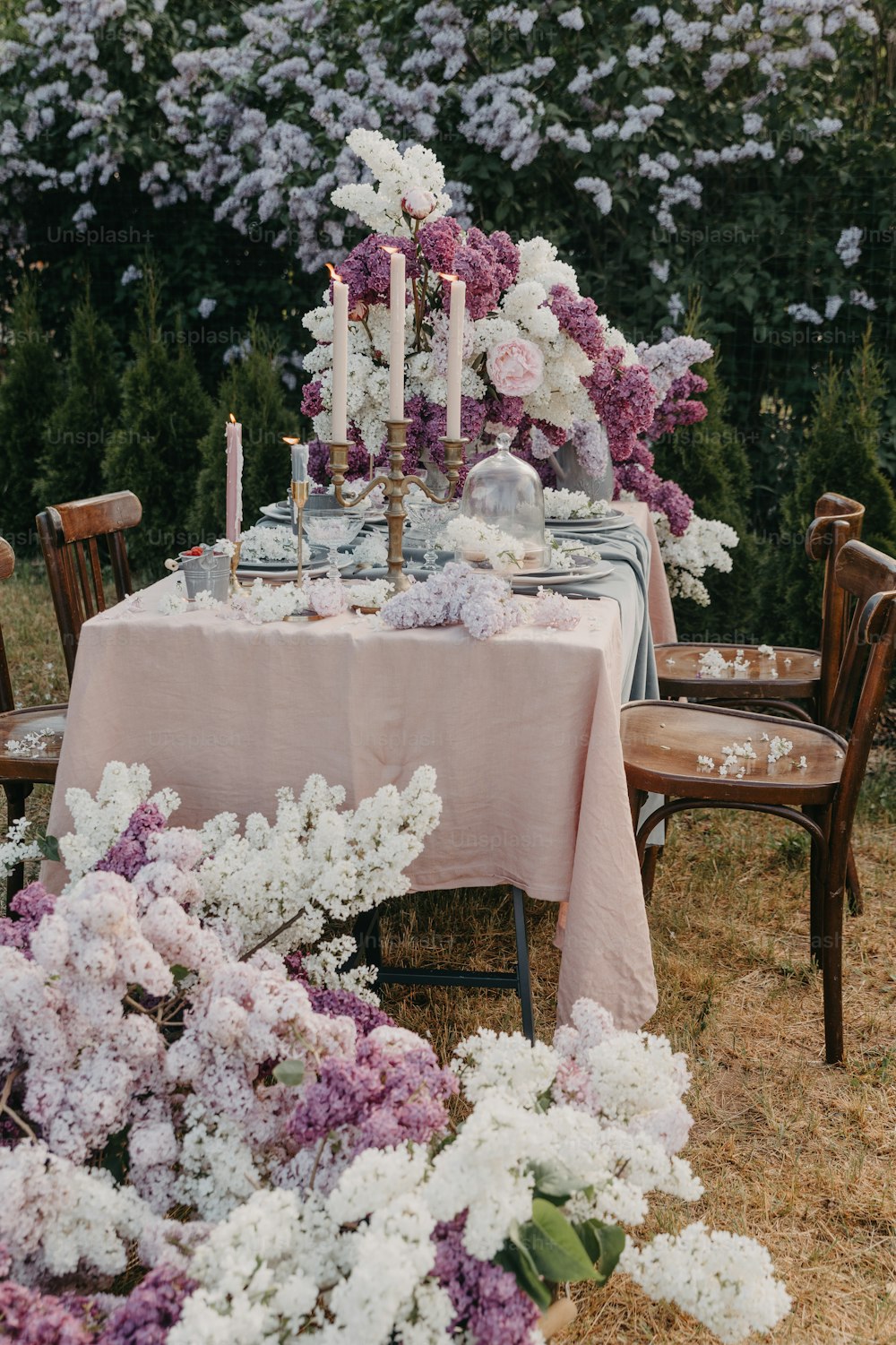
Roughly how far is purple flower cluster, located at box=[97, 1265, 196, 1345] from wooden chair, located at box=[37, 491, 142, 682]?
1.61 m

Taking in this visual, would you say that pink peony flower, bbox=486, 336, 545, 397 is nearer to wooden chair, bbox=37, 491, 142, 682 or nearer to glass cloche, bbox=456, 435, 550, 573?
glass cloche, bbox=456, 435, 550, 573

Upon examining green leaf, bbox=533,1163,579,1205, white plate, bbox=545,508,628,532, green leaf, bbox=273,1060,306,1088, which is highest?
Answer: white plate, bbox=545,508,628,532

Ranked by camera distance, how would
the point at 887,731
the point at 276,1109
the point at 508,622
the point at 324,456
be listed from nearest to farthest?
the point at 276,1109, the point at 508,622, the point at 324,456, the point at 887,731

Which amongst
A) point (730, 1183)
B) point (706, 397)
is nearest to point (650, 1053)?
point (730, 1183)

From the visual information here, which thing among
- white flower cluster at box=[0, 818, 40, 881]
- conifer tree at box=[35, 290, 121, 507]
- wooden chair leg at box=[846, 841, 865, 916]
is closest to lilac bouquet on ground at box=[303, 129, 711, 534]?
white flower cluster at box=[0, 818, 40, 881]

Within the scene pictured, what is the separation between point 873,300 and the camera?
5051 millimetres

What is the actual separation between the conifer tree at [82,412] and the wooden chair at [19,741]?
4.01m

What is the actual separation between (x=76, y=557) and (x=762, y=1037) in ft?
6.00

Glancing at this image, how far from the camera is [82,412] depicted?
6621 mm

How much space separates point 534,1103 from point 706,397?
4.09m

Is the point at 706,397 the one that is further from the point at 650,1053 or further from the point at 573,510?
the point at 650,1053

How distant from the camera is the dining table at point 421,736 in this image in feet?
6.43

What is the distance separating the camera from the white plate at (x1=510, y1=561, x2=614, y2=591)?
2346 mm

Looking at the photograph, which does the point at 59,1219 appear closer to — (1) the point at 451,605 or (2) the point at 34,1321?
(2) the point at 34,1321
